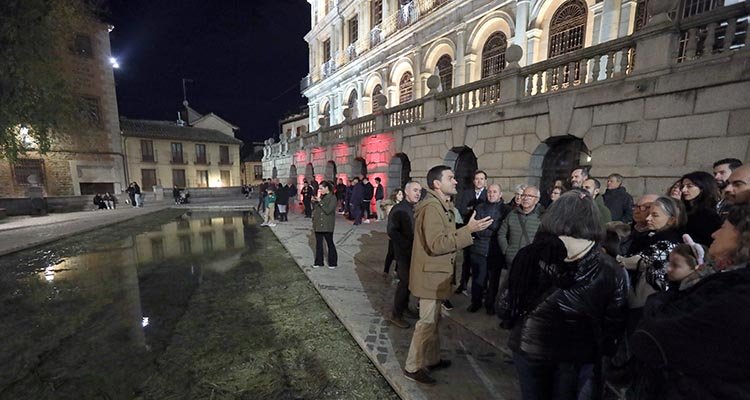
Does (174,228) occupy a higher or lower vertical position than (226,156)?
lower

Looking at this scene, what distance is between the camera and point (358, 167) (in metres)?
14.8

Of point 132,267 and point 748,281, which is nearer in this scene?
point 748,281

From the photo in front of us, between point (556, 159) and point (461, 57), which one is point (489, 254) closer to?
point (556, 159)

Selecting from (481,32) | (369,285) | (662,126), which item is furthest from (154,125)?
(662,126)

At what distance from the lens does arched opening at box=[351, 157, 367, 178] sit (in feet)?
48.1

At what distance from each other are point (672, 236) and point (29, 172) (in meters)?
32.7

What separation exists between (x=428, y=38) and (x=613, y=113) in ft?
36.0

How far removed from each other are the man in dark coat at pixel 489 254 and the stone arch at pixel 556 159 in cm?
377

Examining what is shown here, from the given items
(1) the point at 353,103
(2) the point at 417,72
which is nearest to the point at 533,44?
(2) the point at 417,72

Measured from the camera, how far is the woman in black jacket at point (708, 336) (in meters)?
0.93

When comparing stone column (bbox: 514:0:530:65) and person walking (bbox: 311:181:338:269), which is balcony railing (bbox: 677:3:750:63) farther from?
person walking (bbox: 311:181:338:269)

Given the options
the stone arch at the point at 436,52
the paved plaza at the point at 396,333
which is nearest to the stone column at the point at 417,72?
the stone arch at the point at 436,52

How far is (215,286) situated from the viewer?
17.3ft

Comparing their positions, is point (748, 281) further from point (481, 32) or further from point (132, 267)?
point (481, 32)
